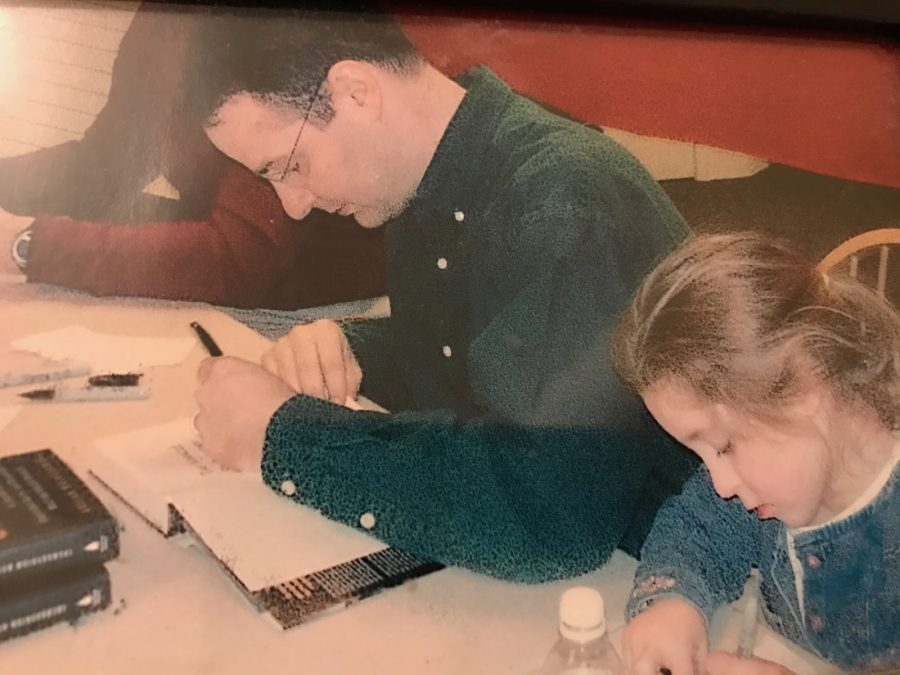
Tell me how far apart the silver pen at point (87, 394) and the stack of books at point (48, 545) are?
2.1 inches

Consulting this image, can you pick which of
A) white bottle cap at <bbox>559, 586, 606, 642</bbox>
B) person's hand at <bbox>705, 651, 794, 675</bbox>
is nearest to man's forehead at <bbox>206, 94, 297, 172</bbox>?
white bottle cap at <bbox>559, 586, 606, 642</bbox>

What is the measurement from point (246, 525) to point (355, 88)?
1.39ft

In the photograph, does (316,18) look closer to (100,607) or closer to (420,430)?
(420,430)

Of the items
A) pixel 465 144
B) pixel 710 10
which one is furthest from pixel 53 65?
pixel 710 10

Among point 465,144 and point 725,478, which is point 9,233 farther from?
point 725,478

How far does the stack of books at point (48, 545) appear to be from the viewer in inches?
34.5

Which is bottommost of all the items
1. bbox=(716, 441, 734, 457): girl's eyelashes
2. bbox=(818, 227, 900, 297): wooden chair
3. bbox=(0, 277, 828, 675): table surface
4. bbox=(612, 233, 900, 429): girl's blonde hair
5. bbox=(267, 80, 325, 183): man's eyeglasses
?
bbox=(0, 277, 828, 675): table surface

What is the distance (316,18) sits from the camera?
896 millimetres

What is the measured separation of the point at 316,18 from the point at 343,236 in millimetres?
197

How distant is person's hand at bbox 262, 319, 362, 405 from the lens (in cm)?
98

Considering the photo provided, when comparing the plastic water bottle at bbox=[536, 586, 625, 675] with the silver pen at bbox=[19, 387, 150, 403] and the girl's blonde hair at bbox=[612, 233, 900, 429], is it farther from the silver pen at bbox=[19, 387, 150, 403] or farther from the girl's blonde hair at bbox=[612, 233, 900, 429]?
the silver pen at bbox=[19, 387, 150, 403]

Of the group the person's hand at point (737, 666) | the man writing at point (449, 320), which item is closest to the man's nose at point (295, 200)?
the man writing at point (449, 320)

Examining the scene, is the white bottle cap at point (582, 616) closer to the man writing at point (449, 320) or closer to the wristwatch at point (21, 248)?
the man writing at point (449, 320)

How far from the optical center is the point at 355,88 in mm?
930
